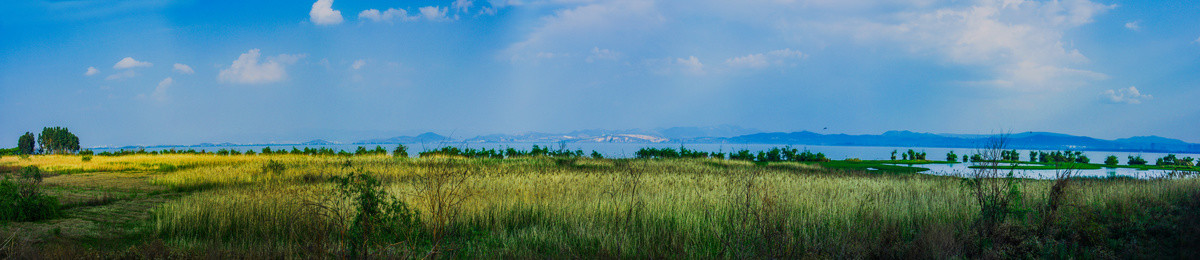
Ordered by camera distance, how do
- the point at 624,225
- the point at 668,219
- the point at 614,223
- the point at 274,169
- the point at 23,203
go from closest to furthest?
the point at 624,225, the point at 614,223, the point at 668,219, the point at 23,203, the point at 274,169

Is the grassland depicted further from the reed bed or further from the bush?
the bush

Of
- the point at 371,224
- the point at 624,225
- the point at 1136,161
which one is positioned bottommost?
the point at 624,225

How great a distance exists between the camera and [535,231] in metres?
6.04

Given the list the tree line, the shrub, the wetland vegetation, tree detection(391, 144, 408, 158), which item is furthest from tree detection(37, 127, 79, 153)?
the shrub

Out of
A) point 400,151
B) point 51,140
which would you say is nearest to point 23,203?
point 400,151

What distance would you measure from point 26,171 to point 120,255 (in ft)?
19.6

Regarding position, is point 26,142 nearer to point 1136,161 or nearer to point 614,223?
point 614,223

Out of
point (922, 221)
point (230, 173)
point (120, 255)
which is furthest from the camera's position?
point (230, 173)

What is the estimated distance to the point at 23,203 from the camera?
7.71m

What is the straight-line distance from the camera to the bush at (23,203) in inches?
299

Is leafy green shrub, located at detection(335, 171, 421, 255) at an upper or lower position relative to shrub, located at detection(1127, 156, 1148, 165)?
lower

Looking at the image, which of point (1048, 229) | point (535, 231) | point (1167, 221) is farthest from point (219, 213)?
point (1167, 221)

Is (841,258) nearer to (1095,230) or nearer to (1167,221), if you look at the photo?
(1095,230)

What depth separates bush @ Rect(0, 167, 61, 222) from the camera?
760 centimetres
